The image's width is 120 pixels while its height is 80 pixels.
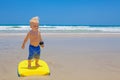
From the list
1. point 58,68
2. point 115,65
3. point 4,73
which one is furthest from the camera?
point 115,65

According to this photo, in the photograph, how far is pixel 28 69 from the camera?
482cm

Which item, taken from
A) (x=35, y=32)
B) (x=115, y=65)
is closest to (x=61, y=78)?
(x=35, y=32)

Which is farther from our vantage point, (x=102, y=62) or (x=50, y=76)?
(x=102, y=62)

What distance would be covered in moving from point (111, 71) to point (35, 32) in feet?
5.62

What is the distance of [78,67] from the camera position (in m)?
5.55

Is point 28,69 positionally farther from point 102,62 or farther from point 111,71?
point 102,62

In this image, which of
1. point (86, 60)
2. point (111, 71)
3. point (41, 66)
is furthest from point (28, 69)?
point (86, 60)

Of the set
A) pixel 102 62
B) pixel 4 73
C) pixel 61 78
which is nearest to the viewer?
pixel 61 78

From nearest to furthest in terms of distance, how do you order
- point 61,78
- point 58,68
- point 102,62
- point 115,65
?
point 61,78, point 58,68, point 115,65, point 102,62

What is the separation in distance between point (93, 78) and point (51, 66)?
130 centimetres

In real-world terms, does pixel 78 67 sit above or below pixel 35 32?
below

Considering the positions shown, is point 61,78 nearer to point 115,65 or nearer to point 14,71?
point 14,71

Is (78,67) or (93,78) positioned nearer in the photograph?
(93,78)

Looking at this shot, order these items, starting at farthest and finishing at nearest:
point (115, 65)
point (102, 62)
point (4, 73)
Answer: point (102, 62)
point (115, 65)
point (4, 73)
